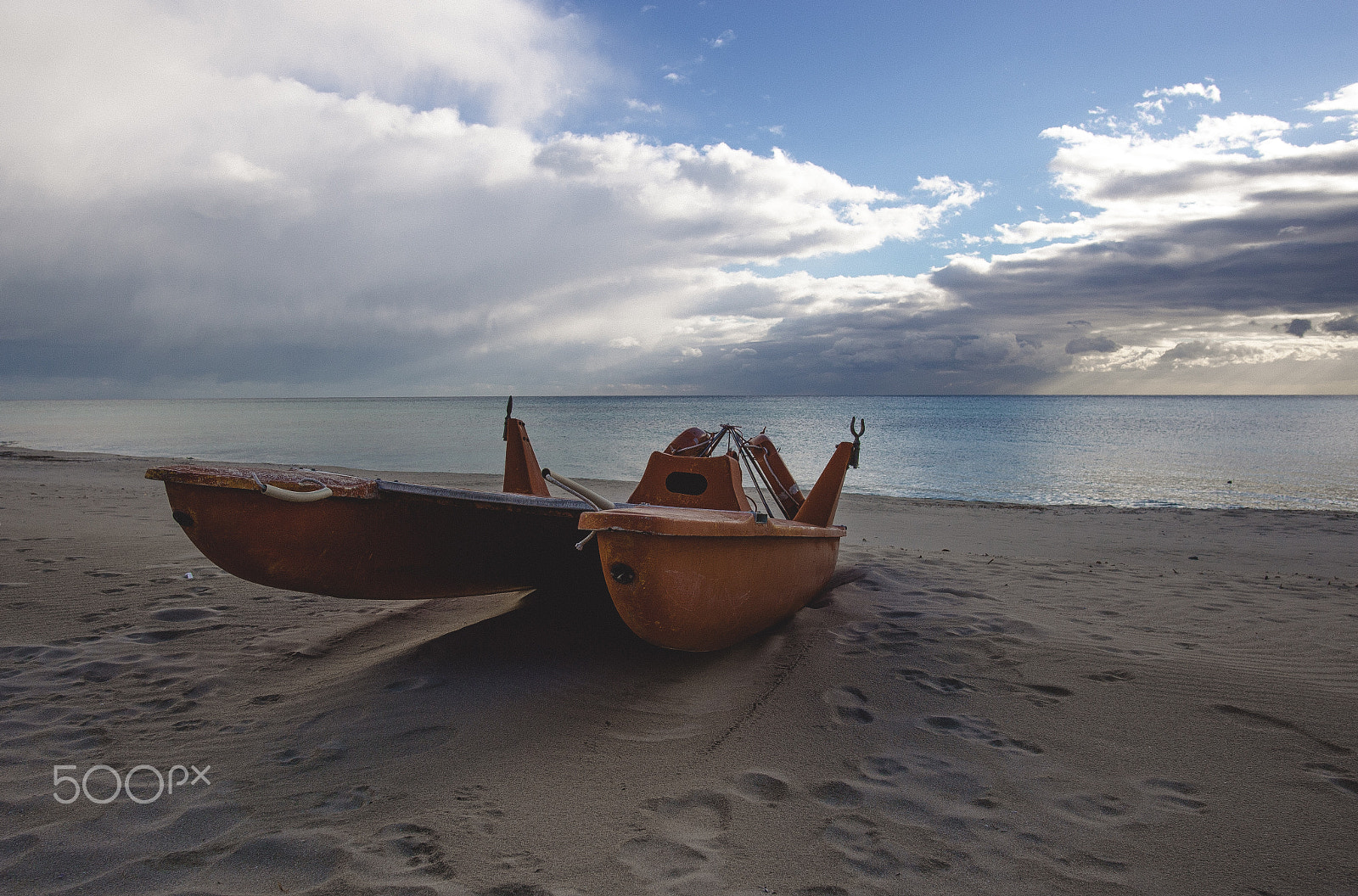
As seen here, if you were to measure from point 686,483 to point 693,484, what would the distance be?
2.8 inches

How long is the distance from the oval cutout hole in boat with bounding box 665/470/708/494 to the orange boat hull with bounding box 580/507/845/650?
1.38m

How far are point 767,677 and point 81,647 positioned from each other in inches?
162

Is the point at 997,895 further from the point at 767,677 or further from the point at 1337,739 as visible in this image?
the point at 1337,739

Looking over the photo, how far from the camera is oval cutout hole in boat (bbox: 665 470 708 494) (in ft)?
18.1

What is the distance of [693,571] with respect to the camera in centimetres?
337

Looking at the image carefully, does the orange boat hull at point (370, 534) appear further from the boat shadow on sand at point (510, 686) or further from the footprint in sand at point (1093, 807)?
the footprint in sand at point (1093, 807)

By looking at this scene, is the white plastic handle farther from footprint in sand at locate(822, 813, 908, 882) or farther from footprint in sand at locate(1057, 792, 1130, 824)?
footprint in sand at locate(1057, 792, 1130, 824)

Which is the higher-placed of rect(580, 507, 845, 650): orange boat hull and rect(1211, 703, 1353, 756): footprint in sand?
rect(580, 507, 845, 650): orange boat hull

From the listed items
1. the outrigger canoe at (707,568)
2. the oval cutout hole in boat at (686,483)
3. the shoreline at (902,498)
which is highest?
the oval cutout hole in boat at (686,483)

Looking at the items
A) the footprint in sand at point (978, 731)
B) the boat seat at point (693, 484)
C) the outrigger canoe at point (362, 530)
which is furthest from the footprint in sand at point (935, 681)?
the outrigger canoe at point (362, 530)

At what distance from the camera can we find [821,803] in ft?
8.42

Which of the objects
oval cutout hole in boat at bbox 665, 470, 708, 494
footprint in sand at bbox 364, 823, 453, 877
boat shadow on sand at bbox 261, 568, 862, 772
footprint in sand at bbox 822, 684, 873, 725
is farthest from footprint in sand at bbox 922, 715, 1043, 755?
oval cutout hole in boat at bbox 665, 470, 708, 494

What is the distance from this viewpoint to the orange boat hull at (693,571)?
321 cm

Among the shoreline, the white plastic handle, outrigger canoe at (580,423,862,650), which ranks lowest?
the shoreline
